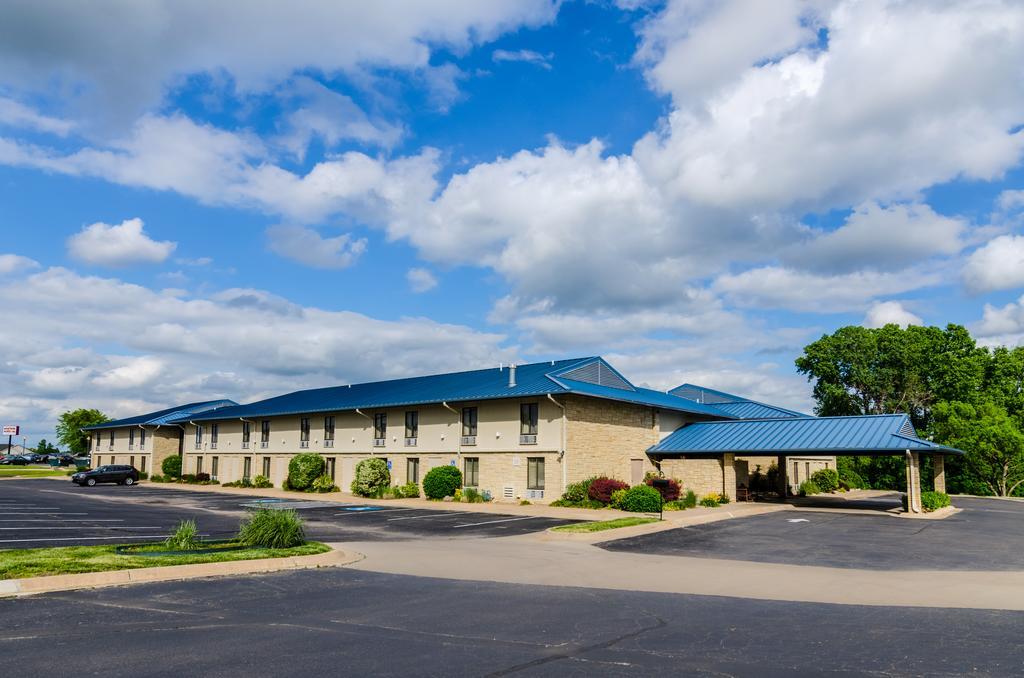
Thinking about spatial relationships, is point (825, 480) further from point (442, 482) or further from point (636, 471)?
point (442, 482)

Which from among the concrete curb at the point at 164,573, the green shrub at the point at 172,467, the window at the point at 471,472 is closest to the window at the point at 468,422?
the window at the point at 471,472

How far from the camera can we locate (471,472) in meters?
37.2

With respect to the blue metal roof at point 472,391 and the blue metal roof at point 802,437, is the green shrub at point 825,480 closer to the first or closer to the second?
the blue metal roof at point 472,391

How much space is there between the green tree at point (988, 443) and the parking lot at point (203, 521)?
35.8 m

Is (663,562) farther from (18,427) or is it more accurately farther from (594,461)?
(18,427)

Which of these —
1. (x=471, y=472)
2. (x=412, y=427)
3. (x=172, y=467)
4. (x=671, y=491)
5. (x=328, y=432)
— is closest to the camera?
(x=671, y=491)

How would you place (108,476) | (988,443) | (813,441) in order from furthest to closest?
1. (108,476)
2. (988,443)
3. (813,441)

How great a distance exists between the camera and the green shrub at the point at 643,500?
95.6 feet

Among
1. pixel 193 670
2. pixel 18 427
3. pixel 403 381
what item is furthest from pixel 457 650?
pixel 18 427

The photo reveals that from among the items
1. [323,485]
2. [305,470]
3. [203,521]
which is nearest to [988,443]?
[323,485]

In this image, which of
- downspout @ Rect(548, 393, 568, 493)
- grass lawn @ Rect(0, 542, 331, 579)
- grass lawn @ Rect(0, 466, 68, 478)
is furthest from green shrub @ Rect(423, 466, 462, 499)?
grass lawn @ Rect(0, 466, 68, 478)

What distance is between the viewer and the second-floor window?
115ft

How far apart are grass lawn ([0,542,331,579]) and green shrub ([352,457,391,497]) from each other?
23.6m

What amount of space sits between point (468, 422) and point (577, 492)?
7.70 metres
